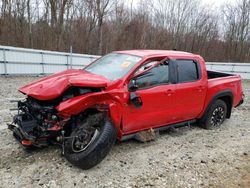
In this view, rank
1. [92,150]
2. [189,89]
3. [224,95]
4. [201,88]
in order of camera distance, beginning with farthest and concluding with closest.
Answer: [224,95], [201,88], [189,89], [92,150]

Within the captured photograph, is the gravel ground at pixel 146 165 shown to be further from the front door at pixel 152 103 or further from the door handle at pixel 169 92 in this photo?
the door handle at pixel 169 92

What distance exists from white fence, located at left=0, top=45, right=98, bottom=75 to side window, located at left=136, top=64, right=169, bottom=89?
382 inches

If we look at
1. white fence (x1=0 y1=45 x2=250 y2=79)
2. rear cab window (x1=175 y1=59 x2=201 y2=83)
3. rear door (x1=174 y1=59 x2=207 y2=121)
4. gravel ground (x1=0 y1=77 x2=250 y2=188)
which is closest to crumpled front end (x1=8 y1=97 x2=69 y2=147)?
gravel ground (x1=0 y1=77 x2=250 y2=188)

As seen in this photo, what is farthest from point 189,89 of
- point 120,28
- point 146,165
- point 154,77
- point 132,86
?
point 120,28

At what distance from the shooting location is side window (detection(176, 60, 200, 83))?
16.0ft

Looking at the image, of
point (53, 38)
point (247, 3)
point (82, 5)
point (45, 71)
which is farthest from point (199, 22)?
point (45, 71)

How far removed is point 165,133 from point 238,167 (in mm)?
1680

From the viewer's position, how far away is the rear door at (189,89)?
481 centimetres

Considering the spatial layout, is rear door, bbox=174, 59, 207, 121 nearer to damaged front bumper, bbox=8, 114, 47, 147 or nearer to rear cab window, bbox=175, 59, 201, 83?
rear cab window, bbox=175, 59, 201, 83

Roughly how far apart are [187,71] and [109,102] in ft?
6.87

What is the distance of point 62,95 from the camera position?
3.56 m

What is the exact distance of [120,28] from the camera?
27.6 metres

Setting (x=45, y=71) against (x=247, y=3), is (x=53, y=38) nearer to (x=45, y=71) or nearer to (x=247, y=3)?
(x=45, y=71)

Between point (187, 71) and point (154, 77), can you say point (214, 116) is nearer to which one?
point (187, 71)
